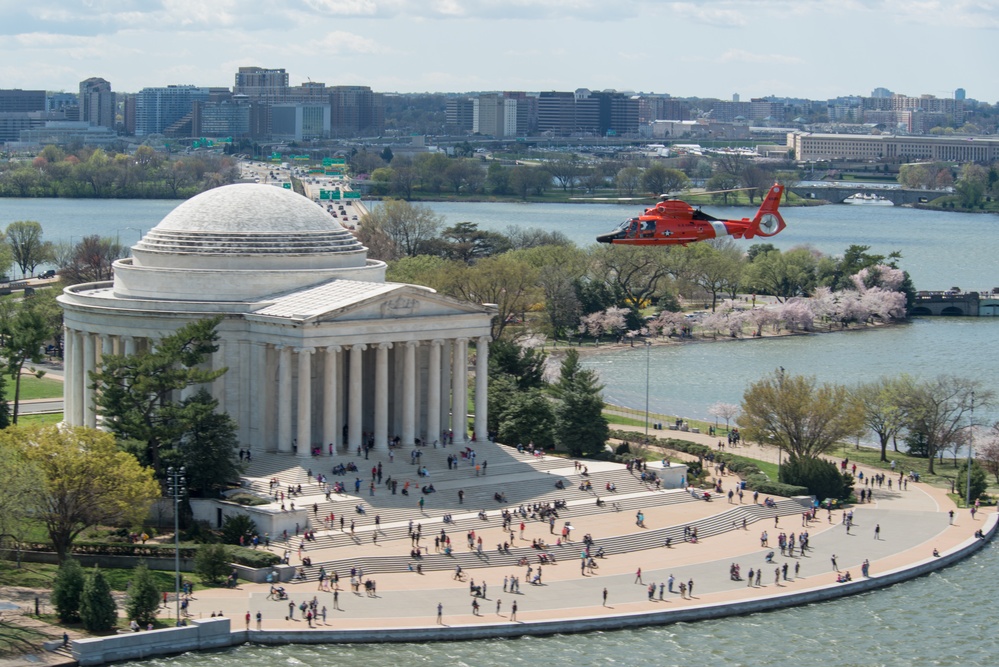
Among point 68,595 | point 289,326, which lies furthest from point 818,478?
point 68,595

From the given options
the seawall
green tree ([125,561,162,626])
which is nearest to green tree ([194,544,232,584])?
green tree ([125,561,162,626])

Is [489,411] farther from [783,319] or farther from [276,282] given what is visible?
[783,319]

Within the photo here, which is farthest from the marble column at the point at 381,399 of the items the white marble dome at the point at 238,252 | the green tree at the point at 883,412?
the green tree at the point at 883,412

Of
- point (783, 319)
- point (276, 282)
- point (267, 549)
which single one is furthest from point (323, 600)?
point (783, 319)

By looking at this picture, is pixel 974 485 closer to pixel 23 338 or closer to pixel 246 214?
pixel 246 214

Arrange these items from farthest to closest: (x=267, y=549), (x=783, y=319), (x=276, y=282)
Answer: (x=783, y=319)
(x=276, y=282)
(x=267, y=549)
